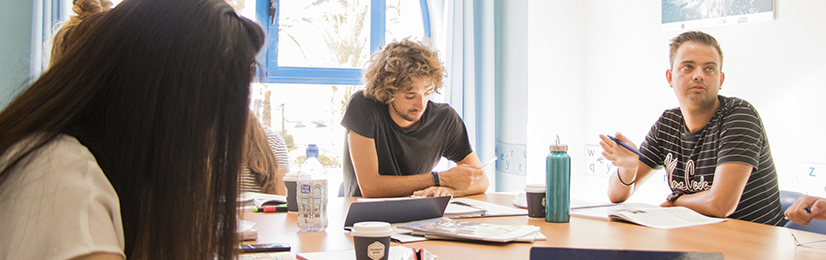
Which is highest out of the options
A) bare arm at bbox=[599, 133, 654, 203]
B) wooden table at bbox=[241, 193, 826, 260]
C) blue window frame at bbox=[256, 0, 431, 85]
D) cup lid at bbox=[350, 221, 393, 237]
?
blue window frame at bbox=[256, 0, 431, 85]

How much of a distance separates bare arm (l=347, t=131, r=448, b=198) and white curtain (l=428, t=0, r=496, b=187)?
1.35 meters

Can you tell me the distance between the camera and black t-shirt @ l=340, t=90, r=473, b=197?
2.35 m

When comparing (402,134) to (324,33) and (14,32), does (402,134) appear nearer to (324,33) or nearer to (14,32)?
(324,33)

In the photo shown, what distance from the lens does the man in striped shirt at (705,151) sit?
6.00 feet

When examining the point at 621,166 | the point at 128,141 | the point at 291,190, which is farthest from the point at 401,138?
the point at 128,141

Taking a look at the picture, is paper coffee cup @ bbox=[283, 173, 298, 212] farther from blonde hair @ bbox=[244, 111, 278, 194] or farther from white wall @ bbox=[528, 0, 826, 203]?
white wall @ bbox=[528, 0, 826, 203]

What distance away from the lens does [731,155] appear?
1840 mm

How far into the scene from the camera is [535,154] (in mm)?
3479

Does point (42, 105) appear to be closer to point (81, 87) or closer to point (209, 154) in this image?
point (81, 87)

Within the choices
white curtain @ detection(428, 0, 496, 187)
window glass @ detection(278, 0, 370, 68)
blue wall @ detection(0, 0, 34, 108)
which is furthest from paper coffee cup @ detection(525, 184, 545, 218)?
blue wall @ detection(0, 0, 34, 108)

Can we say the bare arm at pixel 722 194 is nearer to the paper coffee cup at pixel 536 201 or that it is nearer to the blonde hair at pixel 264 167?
the paper coffee cup at pixel 536 201

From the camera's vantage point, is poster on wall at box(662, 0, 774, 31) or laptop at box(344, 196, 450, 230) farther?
poster on wall at box(662, 0, 774, 31)

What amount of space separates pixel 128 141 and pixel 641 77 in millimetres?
3025

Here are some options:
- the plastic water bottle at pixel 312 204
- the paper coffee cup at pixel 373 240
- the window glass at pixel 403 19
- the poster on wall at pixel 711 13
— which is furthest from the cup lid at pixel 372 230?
the window glass at pixel 403 19
